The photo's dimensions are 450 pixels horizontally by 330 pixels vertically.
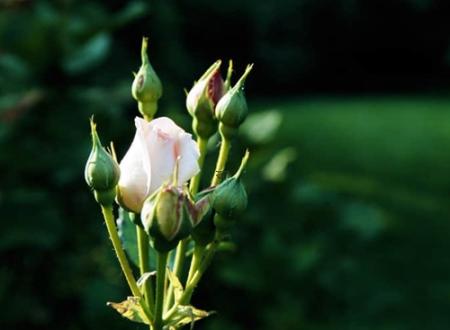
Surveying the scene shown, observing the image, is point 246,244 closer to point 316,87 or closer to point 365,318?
point 365,318

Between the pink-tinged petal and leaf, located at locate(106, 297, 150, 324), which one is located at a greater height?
the pink-tinged petal

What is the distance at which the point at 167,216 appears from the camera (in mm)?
712

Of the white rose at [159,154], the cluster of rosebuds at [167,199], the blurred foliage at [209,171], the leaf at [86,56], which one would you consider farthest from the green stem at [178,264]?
the leaf at [86,56]

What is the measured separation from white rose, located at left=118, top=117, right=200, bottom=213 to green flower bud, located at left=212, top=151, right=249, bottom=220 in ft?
0.15

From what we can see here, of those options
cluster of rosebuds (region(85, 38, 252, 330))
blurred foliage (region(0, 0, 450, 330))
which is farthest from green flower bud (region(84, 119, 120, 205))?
blurred foliage (region(0, 0, 450, 330))

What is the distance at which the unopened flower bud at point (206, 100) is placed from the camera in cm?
88

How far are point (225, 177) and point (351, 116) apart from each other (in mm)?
11305

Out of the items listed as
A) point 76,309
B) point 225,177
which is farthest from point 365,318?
point 225,177

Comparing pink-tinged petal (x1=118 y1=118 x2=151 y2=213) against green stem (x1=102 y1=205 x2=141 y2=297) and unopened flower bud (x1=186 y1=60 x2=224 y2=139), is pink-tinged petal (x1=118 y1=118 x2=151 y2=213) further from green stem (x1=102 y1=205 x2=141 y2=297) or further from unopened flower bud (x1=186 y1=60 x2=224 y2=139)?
unopened flower bud (x1=186 y1=60 x2=224 y2=139)

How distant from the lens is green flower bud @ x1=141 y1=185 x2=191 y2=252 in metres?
0.71

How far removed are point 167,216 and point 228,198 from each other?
9cm

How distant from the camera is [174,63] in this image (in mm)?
8453

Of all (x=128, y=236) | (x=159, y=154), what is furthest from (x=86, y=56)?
(x=159, y=154)

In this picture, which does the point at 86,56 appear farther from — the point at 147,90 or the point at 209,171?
the point at 147,90
